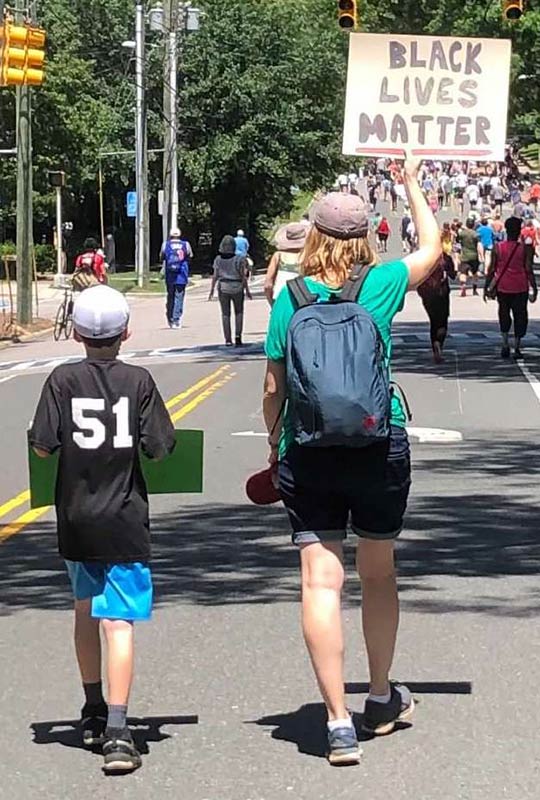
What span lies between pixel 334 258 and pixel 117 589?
134 centimetres

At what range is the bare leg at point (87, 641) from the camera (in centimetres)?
551

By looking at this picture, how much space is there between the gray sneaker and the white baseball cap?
5.09 ft

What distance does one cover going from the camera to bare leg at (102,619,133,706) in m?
5.35

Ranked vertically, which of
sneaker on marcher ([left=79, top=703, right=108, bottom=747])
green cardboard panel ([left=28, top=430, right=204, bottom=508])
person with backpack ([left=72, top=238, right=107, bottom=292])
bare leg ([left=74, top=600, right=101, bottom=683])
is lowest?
person with backpack ([left=72, top=238, right=107, bottom=292])

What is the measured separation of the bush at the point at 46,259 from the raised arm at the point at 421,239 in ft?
168

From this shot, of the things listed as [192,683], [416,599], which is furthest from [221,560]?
[192,683]

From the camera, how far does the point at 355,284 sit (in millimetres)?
5336

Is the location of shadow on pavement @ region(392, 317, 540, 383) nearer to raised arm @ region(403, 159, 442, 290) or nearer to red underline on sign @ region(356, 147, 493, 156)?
red underline on sign @ region(356, 147, 493, 156)

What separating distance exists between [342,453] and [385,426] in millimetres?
171

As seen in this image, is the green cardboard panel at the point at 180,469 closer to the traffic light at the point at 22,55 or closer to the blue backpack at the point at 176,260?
the traffic light at the point at 22,55

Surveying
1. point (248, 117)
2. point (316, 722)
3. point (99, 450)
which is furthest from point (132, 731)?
point (248, 117)

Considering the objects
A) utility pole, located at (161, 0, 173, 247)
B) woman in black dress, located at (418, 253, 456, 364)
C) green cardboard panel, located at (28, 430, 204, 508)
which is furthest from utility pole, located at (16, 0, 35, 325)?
green cardboard panel, located at (28, 430, 204, 508)

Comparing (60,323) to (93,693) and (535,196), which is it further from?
(535,196)

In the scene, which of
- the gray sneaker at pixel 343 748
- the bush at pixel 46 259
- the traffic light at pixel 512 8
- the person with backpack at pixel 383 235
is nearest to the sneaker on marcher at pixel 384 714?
the gray sneaker at pixel 343 748
